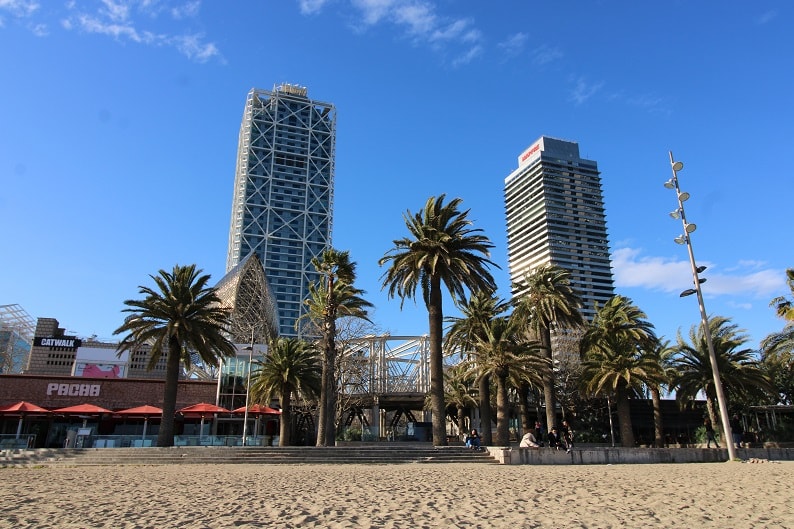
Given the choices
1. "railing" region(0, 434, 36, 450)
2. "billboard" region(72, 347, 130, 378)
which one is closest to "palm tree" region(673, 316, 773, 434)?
"railing" region(0, 434, 36, 450)

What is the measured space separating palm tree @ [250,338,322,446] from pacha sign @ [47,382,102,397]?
44.4 ft

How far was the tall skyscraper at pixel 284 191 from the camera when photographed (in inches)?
6550

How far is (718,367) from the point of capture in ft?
114

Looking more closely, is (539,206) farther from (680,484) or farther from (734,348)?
(680,484)

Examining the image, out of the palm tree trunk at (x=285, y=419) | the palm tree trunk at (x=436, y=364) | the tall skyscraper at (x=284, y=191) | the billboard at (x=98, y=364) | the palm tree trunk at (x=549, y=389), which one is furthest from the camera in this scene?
the tall skyscraper at (x=284, y=191)

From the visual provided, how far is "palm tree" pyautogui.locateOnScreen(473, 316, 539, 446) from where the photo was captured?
107 ft

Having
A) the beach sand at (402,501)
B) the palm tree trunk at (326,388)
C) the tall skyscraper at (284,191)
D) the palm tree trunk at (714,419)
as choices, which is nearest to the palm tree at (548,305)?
the palm tree trunk at (714,419)

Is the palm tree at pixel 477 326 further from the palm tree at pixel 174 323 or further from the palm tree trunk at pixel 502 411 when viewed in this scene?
the palm tree at pixel 174 323

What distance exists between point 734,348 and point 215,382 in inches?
1529

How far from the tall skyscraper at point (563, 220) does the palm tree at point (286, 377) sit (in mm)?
147312

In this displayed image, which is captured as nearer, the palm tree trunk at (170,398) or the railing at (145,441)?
the railing at (145,441)

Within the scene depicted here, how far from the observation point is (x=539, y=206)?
187 m

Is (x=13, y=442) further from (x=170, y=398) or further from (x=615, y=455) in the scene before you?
(x=615, y=455)

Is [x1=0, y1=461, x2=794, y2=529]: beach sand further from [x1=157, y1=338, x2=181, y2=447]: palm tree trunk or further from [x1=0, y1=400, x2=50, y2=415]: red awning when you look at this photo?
[x1=0, y1=400, x2=50, y2=415]: red awning
